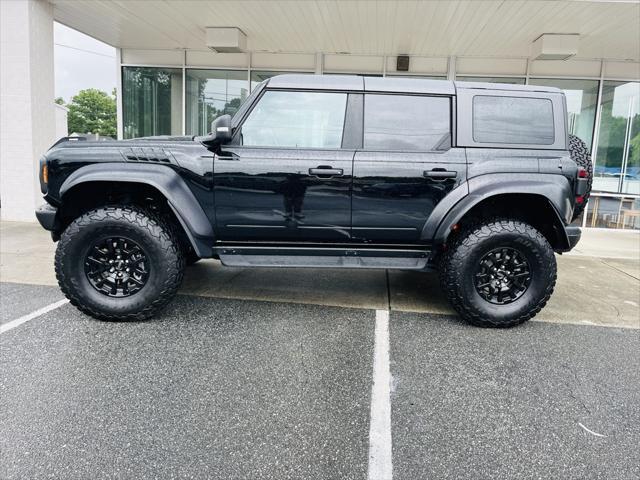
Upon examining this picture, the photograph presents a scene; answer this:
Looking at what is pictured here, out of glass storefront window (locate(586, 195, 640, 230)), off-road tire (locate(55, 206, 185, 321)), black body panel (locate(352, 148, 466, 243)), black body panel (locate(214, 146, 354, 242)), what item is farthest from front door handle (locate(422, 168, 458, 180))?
glass storefront window (locate(586, 195, 640, 230))

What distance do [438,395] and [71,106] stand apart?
8119 cm

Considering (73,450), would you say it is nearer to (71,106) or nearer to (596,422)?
(596,422)

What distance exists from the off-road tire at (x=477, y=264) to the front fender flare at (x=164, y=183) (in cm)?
195

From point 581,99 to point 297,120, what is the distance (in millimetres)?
8655

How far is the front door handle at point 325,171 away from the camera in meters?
3.57

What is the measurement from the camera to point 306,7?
7.27 metres

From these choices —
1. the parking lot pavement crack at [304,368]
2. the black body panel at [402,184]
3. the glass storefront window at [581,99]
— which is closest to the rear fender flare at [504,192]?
the black body panel at [402,184]

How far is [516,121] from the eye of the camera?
147 inches

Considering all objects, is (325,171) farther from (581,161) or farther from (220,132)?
(581,161)

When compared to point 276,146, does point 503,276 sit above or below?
below

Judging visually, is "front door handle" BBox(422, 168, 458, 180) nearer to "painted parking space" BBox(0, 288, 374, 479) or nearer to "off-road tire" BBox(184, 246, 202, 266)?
"painted parking space" BBox(0, 288, 374, 479)

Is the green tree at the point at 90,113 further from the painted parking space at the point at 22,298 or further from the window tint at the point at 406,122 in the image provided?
the window tint at the point at 406,122

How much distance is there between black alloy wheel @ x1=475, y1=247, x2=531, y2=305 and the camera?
12.1ft

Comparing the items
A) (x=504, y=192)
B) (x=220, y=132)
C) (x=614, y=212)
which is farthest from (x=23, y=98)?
(x=614, y=212)
